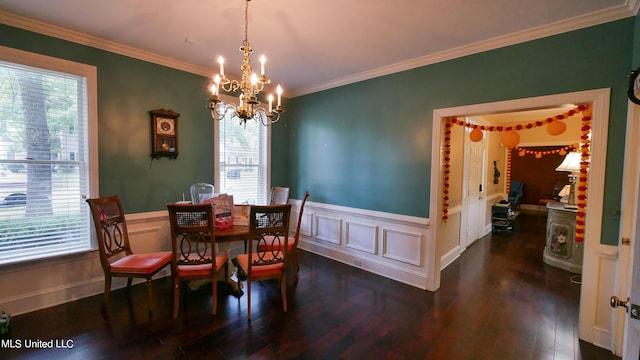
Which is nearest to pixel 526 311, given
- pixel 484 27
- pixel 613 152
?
pixel 613 152

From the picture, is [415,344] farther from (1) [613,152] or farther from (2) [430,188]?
(1) [613,152]

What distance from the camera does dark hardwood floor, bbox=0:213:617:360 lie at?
2096 millimetres

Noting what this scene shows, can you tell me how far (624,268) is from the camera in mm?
2021

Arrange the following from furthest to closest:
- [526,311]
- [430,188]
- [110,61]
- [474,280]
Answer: [474,280], [430,188], [110,61], [526,311]

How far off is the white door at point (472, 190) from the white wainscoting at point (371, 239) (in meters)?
1.69

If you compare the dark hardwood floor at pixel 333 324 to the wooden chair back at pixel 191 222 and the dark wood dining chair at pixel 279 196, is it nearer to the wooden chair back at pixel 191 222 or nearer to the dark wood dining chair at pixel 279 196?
the wooden chair back at pixel 191 222

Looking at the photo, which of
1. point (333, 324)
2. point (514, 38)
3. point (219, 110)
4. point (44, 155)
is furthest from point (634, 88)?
point (44, 155)

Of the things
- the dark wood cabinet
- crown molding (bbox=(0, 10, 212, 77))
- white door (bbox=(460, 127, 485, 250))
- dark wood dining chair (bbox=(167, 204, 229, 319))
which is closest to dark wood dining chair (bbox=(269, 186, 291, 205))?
dark wood dining chair (bbox=(167, 204, 229, 319))

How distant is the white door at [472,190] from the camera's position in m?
4.59

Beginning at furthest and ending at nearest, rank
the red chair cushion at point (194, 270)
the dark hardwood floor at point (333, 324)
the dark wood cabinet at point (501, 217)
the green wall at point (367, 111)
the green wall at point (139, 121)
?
the dark wood cabinet at point (501, 217) → the green wall at point (139, 121) → the red chair cushion at point (194, 270) → the green wall at point (367, 111) → the dark hardwood floor at point (333, 324)

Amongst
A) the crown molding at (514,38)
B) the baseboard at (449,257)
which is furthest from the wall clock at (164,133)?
the baseboard at (449,257)

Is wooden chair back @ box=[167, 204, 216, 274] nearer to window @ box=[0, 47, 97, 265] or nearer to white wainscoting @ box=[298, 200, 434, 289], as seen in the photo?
window @ box=[0, 47, 97, 265]

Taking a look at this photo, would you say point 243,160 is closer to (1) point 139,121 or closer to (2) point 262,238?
(1) point 139,121

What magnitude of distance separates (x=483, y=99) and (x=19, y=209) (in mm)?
4637
